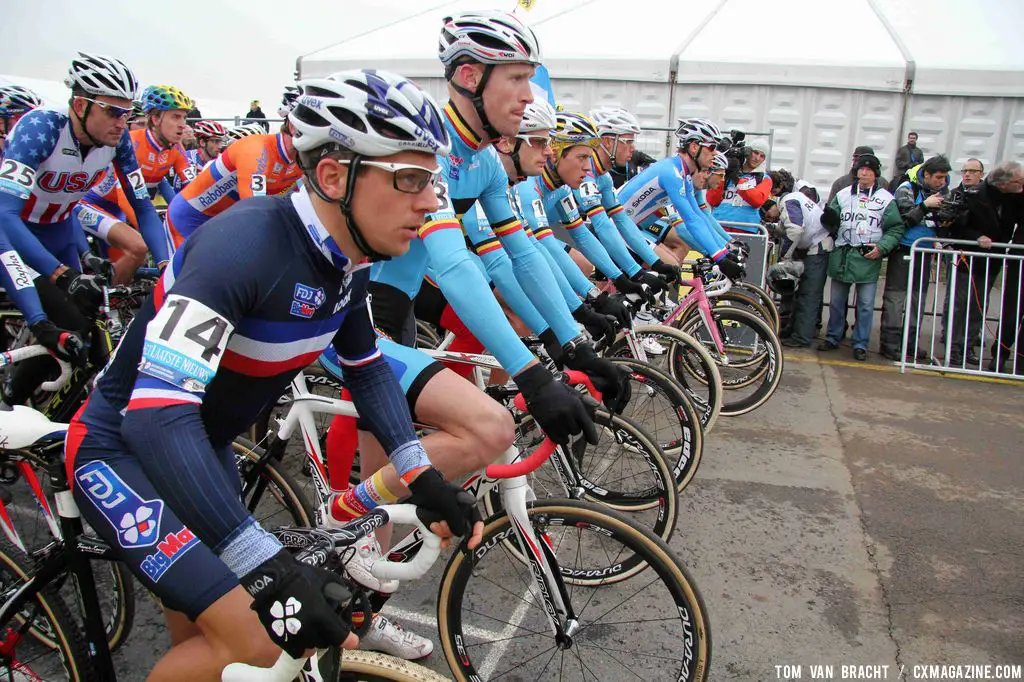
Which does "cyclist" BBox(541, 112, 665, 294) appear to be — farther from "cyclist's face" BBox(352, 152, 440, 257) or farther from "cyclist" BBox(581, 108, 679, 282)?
"cyclist's face" BBox(352, 152, 440, 257)

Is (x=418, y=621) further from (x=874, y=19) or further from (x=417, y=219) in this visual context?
(x=874, y=19)

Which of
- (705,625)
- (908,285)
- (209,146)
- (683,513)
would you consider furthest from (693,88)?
(705,625)

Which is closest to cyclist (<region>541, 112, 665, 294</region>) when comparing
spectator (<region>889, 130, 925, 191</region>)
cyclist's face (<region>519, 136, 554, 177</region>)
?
cyclist's face (<region>519, 136, 554, 177</region>)

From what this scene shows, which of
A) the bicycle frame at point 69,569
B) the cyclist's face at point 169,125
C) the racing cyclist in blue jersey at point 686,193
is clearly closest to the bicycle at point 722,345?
the racing cyclist in blue jersey at point 686,193

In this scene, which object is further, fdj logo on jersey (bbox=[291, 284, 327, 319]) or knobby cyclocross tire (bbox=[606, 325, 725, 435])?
knobby cyclocross tire (bbox=[606, 325, 725, 435])

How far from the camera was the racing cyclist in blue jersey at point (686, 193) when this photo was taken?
6488mm

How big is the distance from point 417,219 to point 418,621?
2.13 metres

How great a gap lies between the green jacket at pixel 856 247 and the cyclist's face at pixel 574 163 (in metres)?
4.87

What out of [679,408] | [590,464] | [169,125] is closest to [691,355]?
[679,408]

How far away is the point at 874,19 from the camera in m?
13.0

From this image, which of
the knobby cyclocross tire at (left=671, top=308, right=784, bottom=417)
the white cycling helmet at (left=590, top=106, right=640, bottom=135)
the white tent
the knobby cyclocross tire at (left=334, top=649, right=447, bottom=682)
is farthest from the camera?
the white tent

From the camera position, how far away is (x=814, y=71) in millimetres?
12352

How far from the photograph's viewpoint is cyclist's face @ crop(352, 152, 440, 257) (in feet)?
6.08

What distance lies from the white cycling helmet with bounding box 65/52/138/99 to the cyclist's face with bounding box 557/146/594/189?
2751 mm
